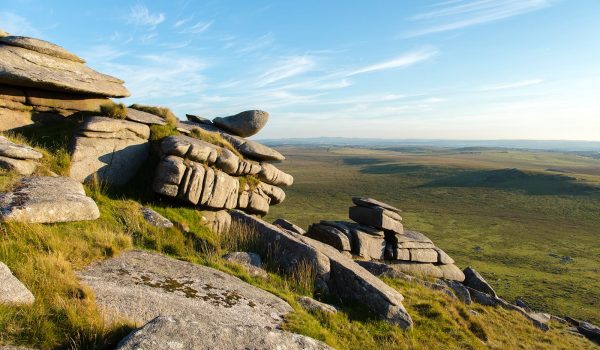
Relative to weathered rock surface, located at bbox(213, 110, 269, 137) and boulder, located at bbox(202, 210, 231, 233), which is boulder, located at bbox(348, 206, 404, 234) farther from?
boulder, located at bbox(202, 210, 231, 233)

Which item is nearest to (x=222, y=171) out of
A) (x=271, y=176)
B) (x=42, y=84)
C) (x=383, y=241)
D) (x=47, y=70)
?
(x=271, y=176)

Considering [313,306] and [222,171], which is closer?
[313,306]

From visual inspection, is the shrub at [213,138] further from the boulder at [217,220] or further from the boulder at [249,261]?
the boulder at [249,261]

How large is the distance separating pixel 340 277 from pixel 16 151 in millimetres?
13318

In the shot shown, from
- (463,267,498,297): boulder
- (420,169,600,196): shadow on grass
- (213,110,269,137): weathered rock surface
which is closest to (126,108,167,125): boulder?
Answer: (213,110,269,137): weathered rock surface

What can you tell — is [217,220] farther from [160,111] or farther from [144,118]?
[160,111]

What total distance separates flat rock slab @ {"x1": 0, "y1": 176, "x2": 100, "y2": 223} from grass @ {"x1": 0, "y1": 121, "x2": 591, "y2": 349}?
1.09 feet

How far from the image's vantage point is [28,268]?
8.13 m

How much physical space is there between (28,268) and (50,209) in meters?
3.78

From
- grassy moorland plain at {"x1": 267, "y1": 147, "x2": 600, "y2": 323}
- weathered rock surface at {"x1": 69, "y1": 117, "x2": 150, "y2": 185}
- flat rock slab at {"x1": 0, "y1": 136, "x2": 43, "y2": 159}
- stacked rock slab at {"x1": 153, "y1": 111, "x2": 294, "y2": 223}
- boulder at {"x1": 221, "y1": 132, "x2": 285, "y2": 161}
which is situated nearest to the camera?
flat rock slab at {"x1": 0, "y1": 136, "x2": 43, "y2": 159}

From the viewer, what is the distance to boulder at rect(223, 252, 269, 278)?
14.1 metres

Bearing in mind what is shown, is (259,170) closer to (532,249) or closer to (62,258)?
(62,258)

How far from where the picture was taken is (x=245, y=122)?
92.2 feet

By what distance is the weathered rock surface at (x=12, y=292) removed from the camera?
21.3ft
